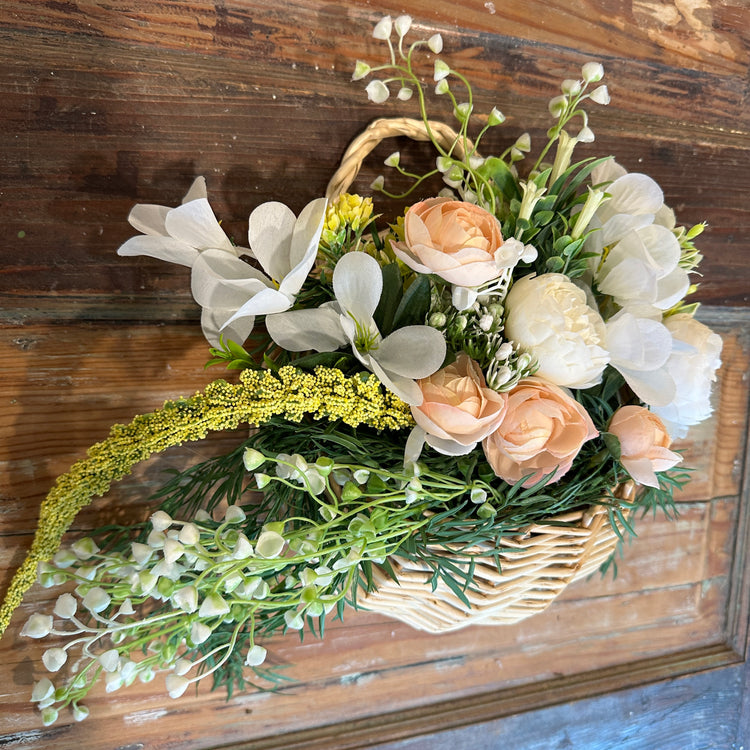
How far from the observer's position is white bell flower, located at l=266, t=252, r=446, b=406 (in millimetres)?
497

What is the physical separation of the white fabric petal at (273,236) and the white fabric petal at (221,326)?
0.05 m

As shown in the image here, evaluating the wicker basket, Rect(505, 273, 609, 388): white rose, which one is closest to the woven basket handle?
the wicker basket

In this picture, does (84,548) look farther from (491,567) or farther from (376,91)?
(376,91)

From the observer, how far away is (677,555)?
97 centimetres

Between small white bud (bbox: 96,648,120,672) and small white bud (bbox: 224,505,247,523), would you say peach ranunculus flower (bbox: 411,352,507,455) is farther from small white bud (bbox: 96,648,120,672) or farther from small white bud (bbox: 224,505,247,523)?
small white bud (bbox: 96,648,120,672)


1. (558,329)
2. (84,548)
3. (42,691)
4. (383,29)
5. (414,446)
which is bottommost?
(42,691)

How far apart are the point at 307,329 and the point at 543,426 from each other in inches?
8.5

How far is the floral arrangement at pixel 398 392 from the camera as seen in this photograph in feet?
1.62

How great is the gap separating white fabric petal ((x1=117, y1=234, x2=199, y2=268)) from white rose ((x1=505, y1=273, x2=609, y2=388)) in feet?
0.96

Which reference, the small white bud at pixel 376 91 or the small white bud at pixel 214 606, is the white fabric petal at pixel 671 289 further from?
the small white bud at pixel 214 606

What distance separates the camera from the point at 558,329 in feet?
1.66

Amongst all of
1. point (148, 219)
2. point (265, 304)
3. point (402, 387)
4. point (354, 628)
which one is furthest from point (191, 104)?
point (354, 628)

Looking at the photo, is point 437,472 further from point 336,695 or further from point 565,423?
point 336,695

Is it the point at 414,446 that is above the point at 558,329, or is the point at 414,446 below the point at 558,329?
below
